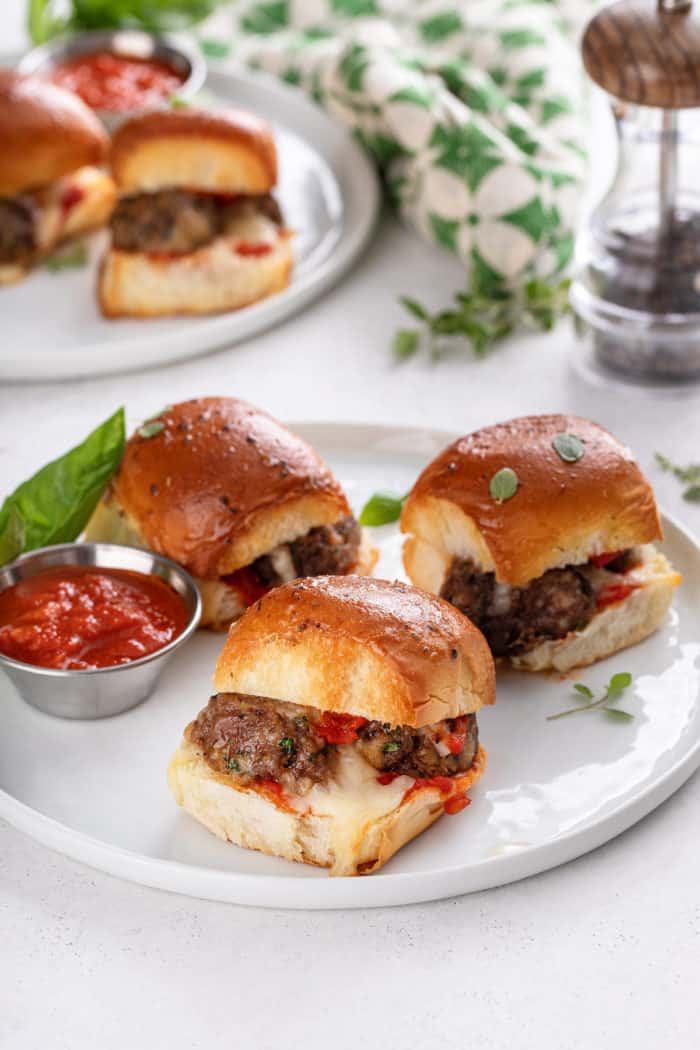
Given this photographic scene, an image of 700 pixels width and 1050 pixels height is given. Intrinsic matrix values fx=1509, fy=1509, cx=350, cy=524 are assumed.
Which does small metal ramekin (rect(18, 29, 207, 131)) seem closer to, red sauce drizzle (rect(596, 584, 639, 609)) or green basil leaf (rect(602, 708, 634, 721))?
red sauce drizzle (rect(596, 584, 639, 609))

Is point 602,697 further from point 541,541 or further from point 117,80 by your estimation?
point 117,80

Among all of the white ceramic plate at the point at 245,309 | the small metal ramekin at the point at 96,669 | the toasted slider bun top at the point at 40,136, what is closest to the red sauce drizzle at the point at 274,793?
the small metal ramekin at the point at 96,669

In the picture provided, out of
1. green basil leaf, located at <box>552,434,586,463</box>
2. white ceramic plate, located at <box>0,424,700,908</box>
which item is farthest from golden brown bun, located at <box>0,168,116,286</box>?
green basil leaf, located at <box>552,434,586,463</box>

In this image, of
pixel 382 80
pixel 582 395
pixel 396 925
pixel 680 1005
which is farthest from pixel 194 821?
pixel 382 80

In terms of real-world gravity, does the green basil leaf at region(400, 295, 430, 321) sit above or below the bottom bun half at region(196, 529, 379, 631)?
below

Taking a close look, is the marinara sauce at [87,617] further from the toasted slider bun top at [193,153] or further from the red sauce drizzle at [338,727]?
the toasted slider bun top at [193,153]

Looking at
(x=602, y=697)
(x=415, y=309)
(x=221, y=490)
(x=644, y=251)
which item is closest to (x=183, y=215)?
(x=415, y=309)
